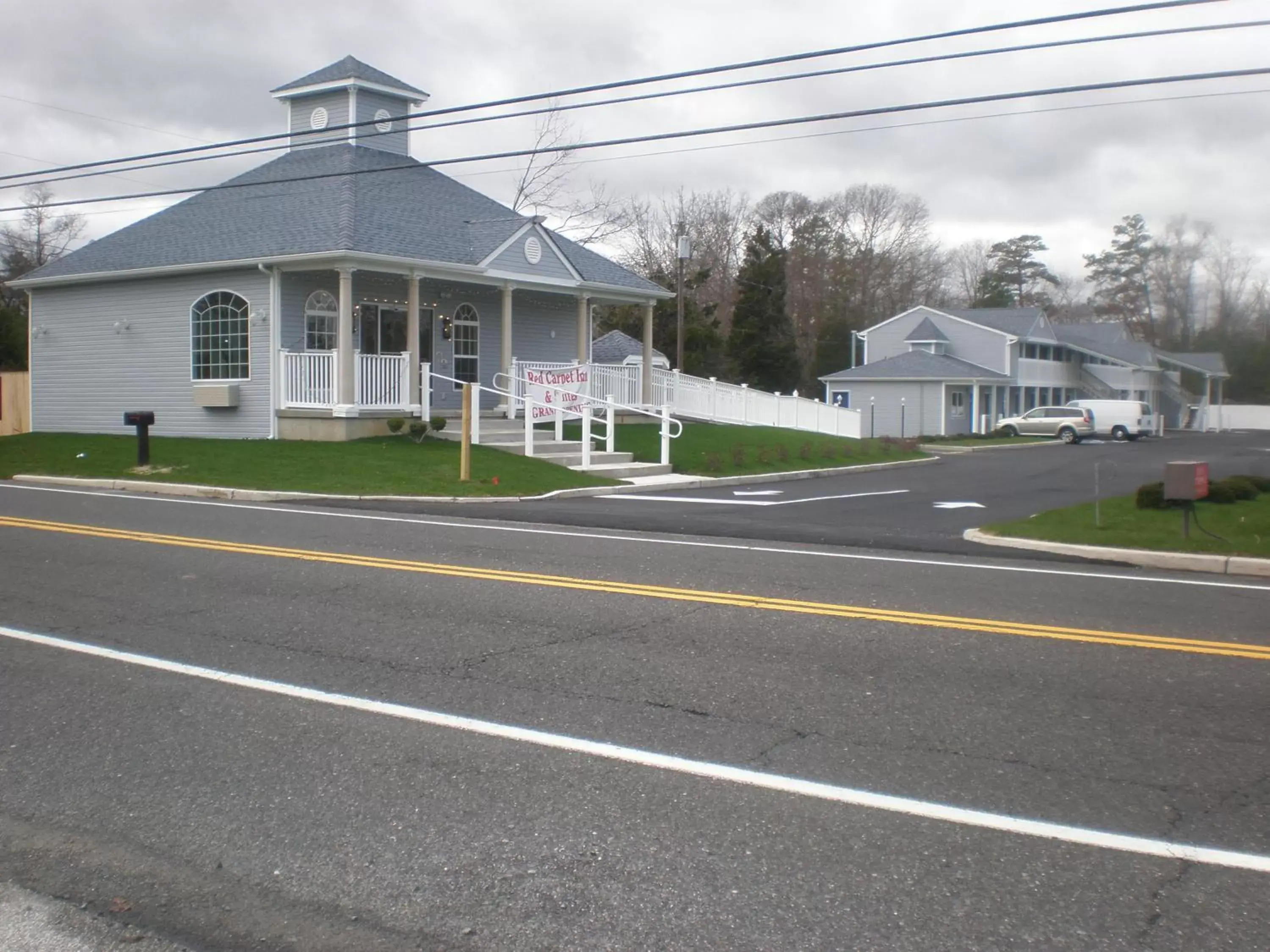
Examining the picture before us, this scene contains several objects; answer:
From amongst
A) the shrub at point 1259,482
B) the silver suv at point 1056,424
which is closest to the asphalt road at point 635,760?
the shrub at point 1259,482

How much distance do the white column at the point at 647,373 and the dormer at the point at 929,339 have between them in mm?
31320

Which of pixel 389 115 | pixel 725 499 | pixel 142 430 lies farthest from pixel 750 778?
pixel 389 115

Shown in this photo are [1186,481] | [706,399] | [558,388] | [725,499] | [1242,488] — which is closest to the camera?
[1186,481]

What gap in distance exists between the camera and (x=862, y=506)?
18.7 meters

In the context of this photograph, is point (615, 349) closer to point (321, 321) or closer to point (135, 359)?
point (321, 321)

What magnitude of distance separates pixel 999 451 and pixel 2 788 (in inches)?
1539

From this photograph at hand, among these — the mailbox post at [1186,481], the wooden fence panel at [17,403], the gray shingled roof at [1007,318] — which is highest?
the gray shingled roof at [1007,318]

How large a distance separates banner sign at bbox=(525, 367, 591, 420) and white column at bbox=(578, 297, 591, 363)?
3.81 metres

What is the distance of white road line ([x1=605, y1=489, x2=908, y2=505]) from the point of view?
61.8 ft

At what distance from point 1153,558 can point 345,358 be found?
1689 cm

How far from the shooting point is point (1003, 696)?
22.6 feet

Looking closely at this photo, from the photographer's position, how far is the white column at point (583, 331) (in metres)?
29.6

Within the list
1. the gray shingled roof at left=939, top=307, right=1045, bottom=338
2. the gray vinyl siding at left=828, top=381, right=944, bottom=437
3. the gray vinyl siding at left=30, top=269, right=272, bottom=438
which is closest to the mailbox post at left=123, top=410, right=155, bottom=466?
the gray vinyl siding at left=30, top=269, right=272, bottom=438

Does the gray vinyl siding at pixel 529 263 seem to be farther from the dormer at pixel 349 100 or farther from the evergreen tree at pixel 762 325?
the evergreen tree at pixel 762 325
